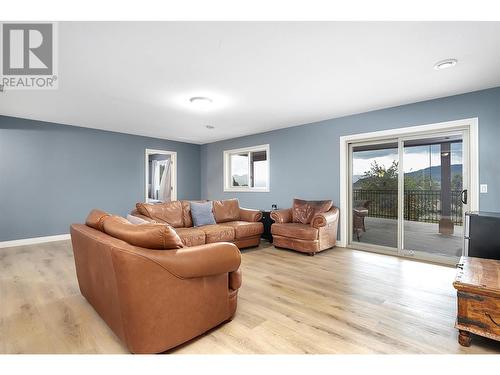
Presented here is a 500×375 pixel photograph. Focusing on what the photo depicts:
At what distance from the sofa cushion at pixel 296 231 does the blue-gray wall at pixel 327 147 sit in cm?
101

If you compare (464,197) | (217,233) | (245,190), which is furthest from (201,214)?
(464,197)

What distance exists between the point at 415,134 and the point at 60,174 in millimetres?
6672

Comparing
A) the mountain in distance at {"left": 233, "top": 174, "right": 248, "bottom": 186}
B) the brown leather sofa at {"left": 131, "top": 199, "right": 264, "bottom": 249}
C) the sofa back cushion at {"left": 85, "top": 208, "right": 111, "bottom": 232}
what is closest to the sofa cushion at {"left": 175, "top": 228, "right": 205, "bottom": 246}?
the brown leather sofa at {"left": 131, "top": 199, "right": 264, "bottom": 249}

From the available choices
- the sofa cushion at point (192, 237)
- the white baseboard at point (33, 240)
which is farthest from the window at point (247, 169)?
the white baseboard at point (33, 240)

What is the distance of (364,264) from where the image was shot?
11.9 ft

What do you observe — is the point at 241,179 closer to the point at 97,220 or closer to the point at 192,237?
the point at 192,237

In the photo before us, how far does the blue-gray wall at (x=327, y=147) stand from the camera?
3.29 meters

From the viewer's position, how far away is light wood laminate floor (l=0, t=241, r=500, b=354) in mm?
1751

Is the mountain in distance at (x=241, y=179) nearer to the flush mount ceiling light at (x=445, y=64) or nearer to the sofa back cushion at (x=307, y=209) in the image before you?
the sofa back cushion at (x=307, y=209)

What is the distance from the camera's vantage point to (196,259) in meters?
1.72

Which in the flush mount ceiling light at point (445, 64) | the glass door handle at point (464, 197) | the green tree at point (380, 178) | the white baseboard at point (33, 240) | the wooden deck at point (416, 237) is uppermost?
the flush mount ceiling light at point (445, 64)

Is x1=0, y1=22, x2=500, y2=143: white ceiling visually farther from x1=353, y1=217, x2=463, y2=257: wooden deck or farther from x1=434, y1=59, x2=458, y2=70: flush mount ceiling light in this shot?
x1=353, y1=217, x2=463, y2=257: wooden deck
